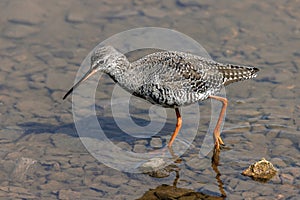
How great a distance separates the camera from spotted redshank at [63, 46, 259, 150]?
25.4 ft

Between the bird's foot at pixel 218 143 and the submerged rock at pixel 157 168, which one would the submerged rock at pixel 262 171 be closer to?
the bird's foot at pixel 218 143

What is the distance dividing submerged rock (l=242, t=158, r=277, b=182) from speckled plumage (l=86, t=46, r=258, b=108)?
1.32 m

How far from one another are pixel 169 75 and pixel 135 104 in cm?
181

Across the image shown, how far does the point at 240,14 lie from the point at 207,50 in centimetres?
161

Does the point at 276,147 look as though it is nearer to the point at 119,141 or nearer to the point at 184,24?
the point at 119,141

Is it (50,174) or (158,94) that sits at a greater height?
(158,94)

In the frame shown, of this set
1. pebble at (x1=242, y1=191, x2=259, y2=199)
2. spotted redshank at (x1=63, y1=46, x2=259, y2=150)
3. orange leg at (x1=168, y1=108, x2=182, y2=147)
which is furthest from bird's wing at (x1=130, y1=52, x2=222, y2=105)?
pebble at (x1=242, y1=191, x2=259, y2=199)

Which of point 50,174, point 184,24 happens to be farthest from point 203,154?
point 184,24

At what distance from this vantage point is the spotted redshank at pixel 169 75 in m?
7.73

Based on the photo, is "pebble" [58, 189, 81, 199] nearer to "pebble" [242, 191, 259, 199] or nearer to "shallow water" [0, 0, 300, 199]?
"shallow water" [0, 0, 300, 199]

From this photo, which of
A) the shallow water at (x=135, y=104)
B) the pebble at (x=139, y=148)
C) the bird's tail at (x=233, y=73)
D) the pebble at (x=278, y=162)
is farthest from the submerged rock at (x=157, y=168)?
the bird's tail at (x=233, y=73)

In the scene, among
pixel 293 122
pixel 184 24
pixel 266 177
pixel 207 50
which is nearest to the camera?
pixel 266 177

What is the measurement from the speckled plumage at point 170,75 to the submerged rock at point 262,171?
4.34ft

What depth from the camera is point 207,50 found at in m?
10.8
